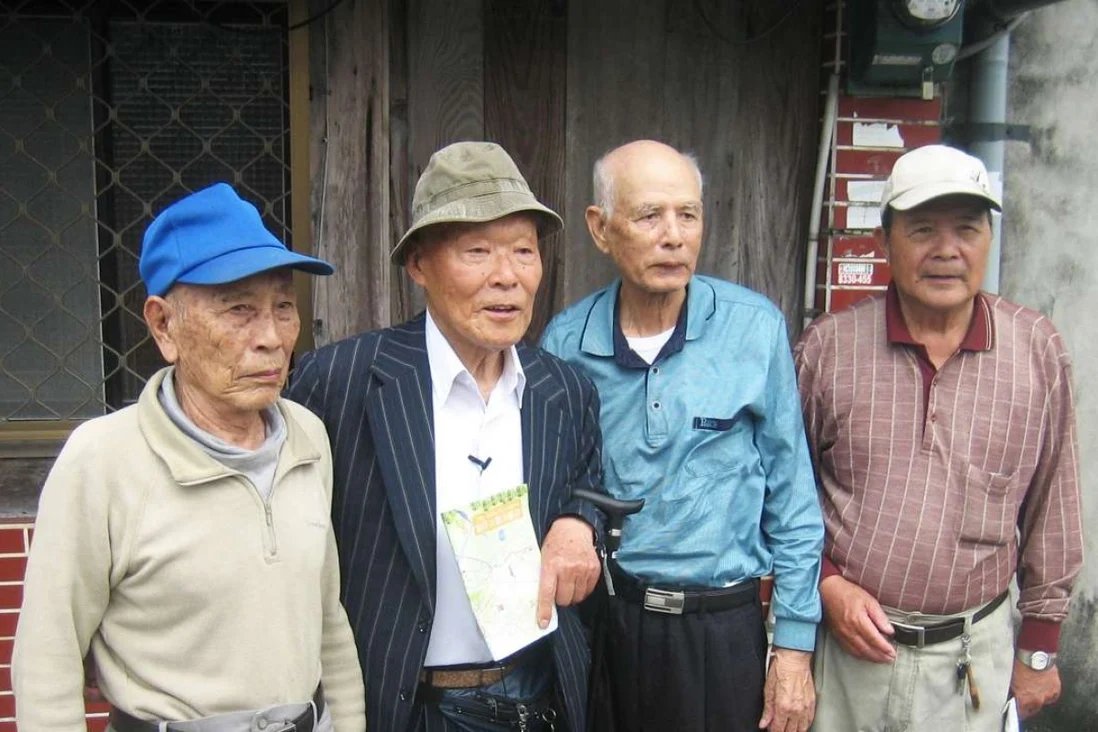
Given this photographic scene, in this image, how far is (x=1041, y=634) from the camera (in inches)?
95.3

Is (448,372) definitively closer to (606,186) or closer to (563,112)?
(606,186)

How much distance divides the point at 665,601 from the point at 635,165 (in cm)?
106

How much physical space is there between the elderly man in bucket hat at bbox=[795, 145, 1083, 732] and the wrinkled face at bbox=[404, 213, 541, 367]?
0.89m

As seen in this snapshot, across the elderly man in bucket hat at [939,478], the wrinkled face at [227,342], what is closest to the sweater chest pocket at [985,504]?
the elderly man in bucket hat at [939,478]

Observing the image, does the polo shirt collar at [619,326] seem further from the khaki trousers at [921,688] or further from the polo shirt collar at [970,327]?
the khaki trousers at [921,688]

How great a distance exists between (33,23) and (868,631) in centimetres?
285

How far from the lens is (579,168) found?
3.12 metres

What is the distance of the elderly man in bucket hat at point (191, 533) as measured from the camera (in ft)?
5.04

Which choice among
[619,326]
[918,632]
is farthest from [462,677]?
[918,632]

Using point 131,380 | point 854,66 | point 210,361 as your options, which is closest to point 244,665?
point 210,361

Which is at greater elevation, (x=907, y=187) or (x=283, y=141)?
(x=283, y=141)

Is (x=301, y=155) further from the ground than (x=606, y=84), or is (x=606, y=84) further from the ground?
(x=606, y=84)

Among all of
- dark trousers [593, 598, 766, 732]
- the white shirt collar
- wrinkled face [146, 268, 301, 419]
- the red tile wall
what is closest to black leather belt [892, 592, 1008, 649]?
dark trousers [593, 598, 766, 732]

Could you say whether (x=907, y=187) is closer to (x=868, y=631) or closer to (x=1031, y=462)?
(x=1031, y=462)
